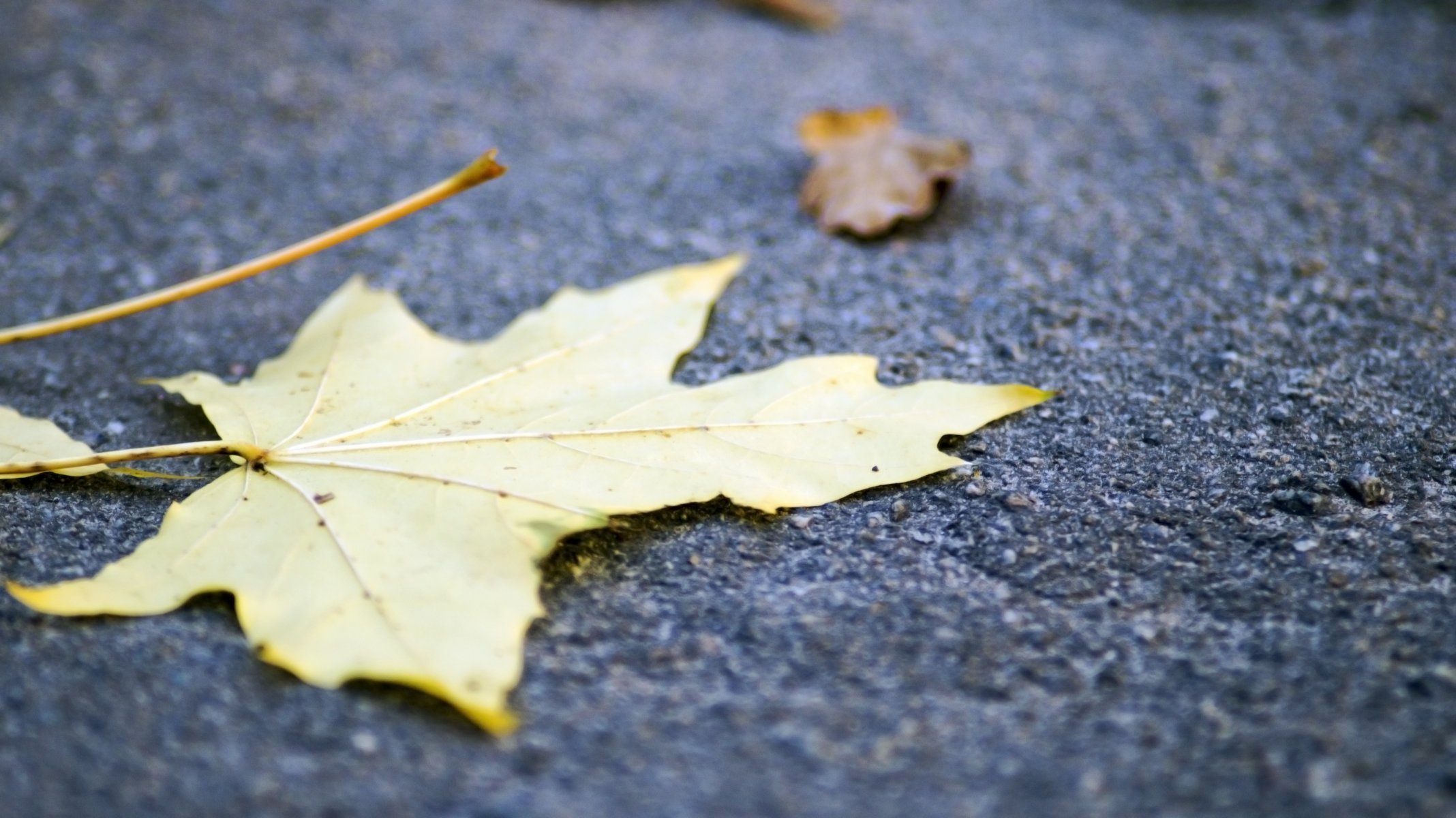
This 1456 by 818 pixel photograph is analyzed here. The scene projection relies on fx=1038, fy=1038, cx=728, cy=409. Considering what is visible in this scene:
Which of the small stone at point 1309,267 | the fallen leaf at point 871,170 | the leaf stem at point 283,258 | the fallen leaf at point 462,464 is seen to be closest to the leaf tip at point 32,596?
the fallen leaf at point 462,464

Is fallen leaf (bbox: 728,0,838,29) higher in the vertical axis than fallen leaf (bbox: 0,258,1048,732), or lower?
higher

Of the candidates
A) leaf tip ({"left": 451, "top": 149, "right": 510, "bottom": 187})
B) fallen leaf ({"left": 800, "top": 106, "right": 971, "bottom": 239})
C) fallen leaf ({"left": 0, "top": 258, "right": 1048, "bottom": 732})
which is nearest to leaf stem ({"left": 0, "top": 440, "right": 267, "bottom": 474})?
fallen leaf ({"left": 0, "top": 258, "right": 1048, "bottom": 732})

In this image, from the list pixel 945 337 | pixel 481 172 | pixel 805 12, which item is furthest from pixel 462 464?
pixel 805 12

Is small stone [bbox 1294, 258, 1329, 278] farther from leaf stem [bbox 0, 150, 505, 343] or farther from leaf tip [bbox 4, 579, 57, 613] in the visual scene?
leaf tip [bbox 4, 579, 57, 613]

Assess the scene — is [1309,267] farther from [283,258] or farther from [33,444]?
[33,444]

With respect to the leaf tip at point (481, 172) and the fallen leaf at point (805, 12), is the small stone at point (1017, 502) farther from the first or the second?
the fallen leaf at point (805, 12)

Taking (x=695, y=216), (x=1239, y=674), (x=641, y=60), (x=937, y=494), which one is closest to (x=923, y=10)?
(x=641, y=60)

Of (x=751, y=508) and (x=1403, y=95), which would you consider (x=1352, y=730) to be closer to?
(x=751, y=508)
